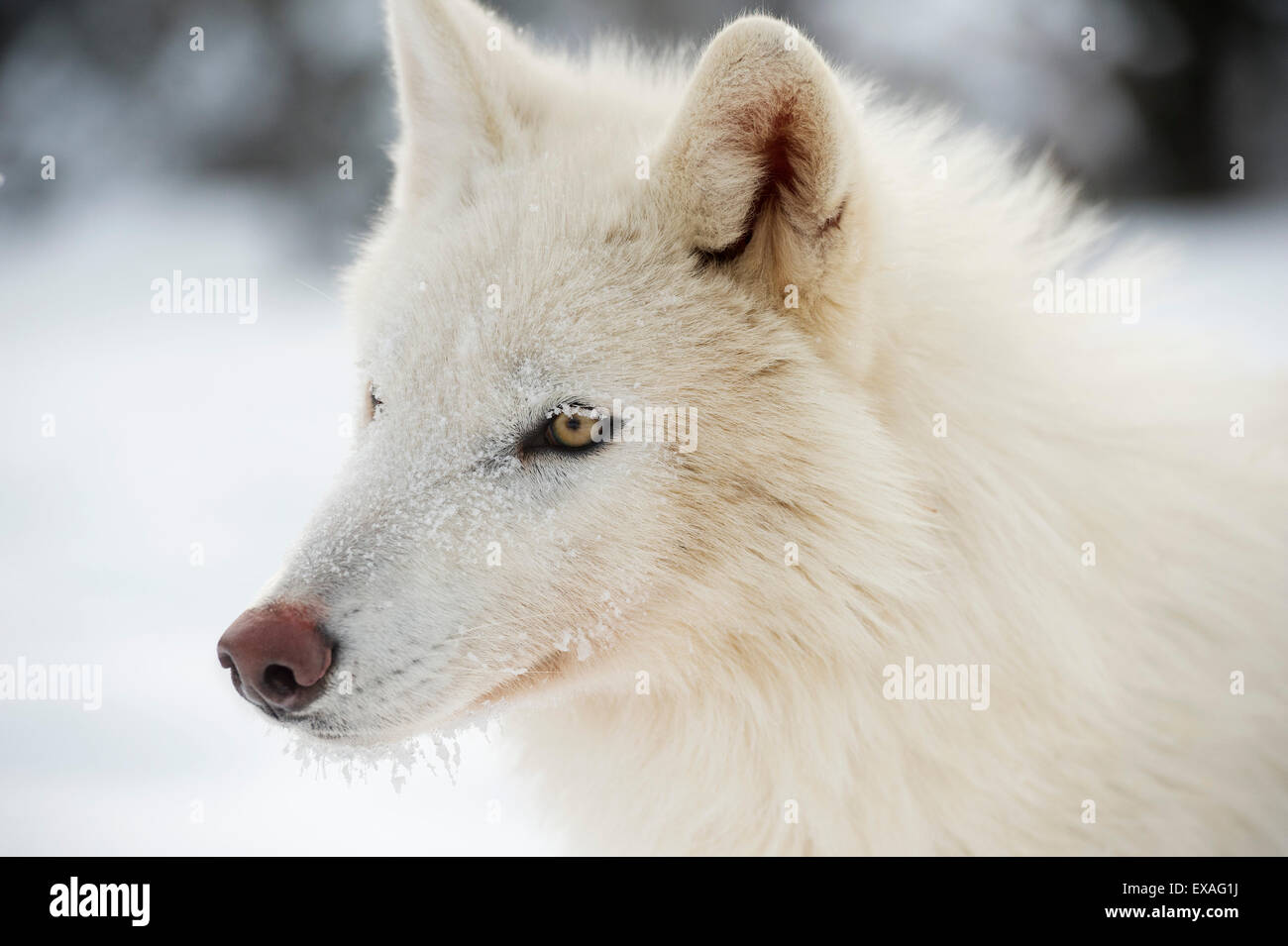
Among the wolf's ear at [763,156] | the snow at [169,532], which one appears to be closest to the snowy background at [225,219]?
the snow at [169,532]

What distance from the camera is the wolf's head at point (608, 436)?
2.17 m

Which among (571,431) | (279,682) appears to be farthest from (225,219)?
(279,682)

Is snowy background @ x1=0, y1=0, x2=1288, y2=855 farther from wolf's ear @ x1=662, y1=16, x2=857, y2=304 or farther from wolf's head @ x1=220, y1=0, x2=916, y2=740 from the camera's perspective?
wolf's ear @ x1=662, y1=16, x2=857, y2=304

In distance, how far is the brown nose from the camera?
2.07m

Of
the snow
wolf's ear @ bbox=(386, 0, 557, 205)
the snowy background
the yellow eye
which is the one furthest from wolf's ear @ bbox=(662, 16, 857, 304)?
the snowy background

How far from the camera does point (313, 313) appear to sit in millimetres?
10414

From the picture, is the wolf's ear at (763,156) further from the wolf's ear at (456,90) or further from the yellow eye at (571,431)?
the wolf's ear at (456,90)

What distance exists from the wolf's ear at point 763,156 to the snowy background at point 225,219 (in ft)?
11.5

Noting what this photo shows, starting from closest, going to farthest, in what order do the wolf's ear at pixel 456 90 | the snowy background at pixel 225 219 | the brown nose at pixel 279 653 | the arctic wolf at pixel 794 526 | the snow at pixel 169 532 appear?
the brown nose at pixel 279 653
the arctic wolf at pixel 794 526
the wolf's ear at pixel 456 90
the snow at pixel 169 532
the snowy background at pixel 225 219

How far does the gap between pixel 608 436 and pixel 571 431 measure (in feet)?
0.29

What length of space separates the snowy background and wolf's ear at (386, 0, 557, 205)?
3021 mm

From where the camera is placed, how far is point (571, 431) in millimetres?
2322
